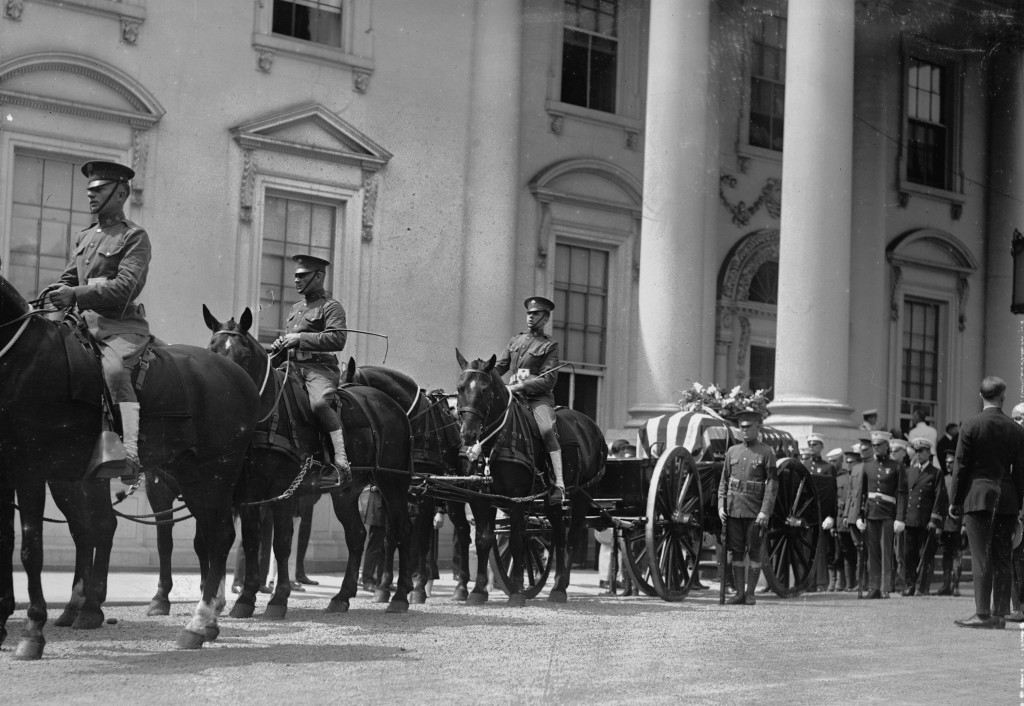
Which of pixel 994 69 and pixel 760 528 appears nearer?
pixel 760 528

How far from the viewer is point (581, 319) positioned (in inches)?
904

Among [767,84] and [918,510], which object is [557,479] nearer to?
[918,510]

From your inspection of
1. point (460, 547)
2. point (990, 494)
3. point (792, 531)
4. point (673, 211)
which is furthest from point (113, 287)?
point (673, 211)

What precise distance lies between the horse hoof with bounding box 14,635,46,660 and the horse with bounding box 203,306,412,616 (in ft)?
9.12

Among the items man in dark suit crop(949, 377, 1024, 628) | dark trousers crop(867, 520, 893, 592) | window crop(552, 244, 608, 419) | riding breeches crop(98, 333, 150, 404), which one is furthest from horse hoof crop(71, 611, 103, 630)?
window crop(552, 244, 608, 419)

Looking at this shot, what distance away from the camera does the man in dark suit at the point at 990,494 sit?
38.8 feet

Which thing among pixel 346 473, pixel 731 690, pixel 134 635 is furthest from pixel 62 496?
pixel 731 690

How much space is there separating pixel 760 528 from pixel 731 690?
6.82 meters

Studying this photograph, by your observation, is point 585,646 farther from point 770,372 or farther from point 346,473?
point 770,372

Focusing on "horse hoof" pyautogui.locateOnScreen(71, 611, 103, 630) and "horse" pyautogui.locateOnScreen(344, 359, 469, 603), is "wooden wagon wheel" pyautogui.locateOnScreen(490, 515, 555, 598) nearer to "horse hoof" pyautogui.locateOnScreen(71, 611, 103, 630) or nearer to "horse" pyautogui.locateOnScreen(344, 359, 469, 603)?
"horse" pyautogui.locateOnScreen(344, 359, 469, 603)

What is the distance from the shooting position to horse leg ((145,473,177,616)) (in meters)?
11.7

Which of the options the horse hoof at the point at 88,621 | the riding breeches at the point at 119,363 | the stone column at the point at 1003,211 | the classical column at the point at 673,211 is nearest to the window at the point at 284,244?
the classical column at the point at 673,211

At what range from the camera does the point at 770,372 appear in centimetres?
2478

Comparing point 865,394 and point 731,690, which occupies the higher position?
point 865,394
